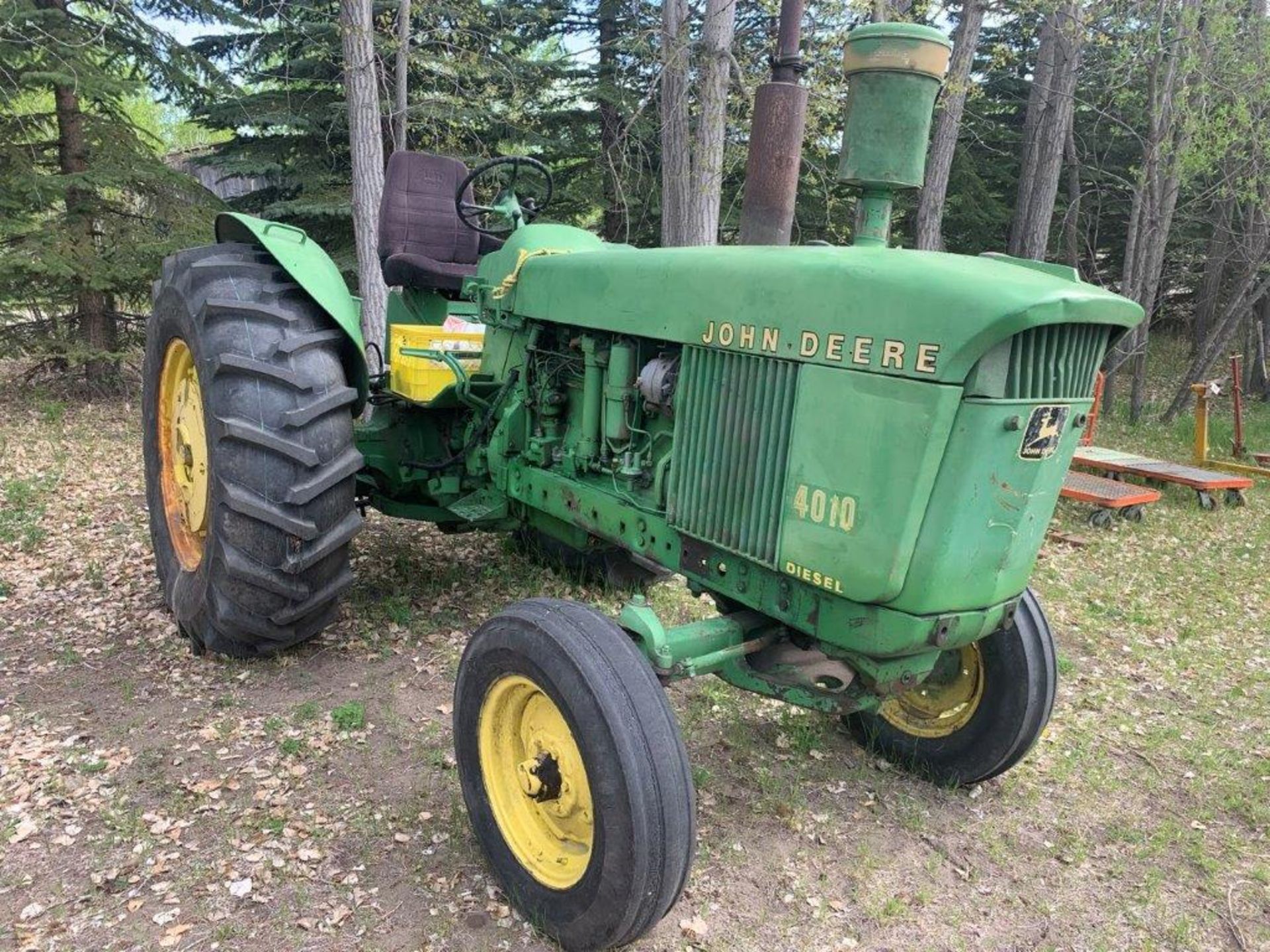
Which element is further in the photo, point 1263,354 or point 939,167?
point 1263,354

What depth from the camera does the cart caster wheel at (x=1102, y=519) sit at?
21.2 feet

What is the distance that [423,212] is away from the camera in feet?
15.7

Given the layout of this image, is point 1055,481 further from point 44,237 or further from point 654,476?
point 44,237

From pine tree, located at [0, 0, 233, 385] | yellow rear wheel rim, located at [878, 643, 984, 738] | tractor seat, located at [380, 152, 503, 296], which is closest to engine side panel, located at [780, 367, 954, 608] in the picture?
yellow rear wheel rim, located at [878, 643, 984, 738]

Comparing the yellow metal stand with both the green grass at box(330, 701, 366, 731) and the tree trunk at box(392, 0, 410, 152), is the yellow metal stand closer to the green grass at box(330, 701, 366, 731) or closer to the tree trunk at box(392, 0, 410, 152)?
the tree trunk at box(392, 0, 410, 152)

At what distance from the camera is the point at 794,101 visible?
3584 mm

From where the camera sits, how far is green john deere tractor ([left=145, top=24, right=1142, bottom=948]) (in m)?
1.95

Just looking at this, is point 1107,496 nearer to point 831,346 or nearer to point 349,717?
point 831,346

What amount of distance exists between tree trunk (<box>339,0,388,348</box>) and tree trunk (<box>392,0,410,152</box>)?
14.1 inches

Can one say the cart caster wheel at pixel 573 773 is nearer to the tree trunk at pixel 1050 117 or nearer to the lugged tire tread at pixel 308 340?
the lugged tire tread at pixel 308 340

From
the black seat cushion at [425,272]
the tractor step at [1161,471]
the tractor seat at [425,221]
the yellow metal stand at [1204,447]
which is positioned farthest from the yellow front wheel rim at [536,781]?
the yellow metal stand at [1204,447]

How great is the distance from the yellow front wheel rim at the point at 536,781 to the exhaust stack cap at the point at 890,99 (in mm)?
1707

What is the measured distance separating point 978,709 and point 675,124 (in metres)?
7.23

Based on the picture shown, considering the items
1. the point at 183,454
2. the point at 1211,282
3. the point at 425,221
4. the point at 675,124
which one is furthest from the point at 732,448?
the point at 1211,282
